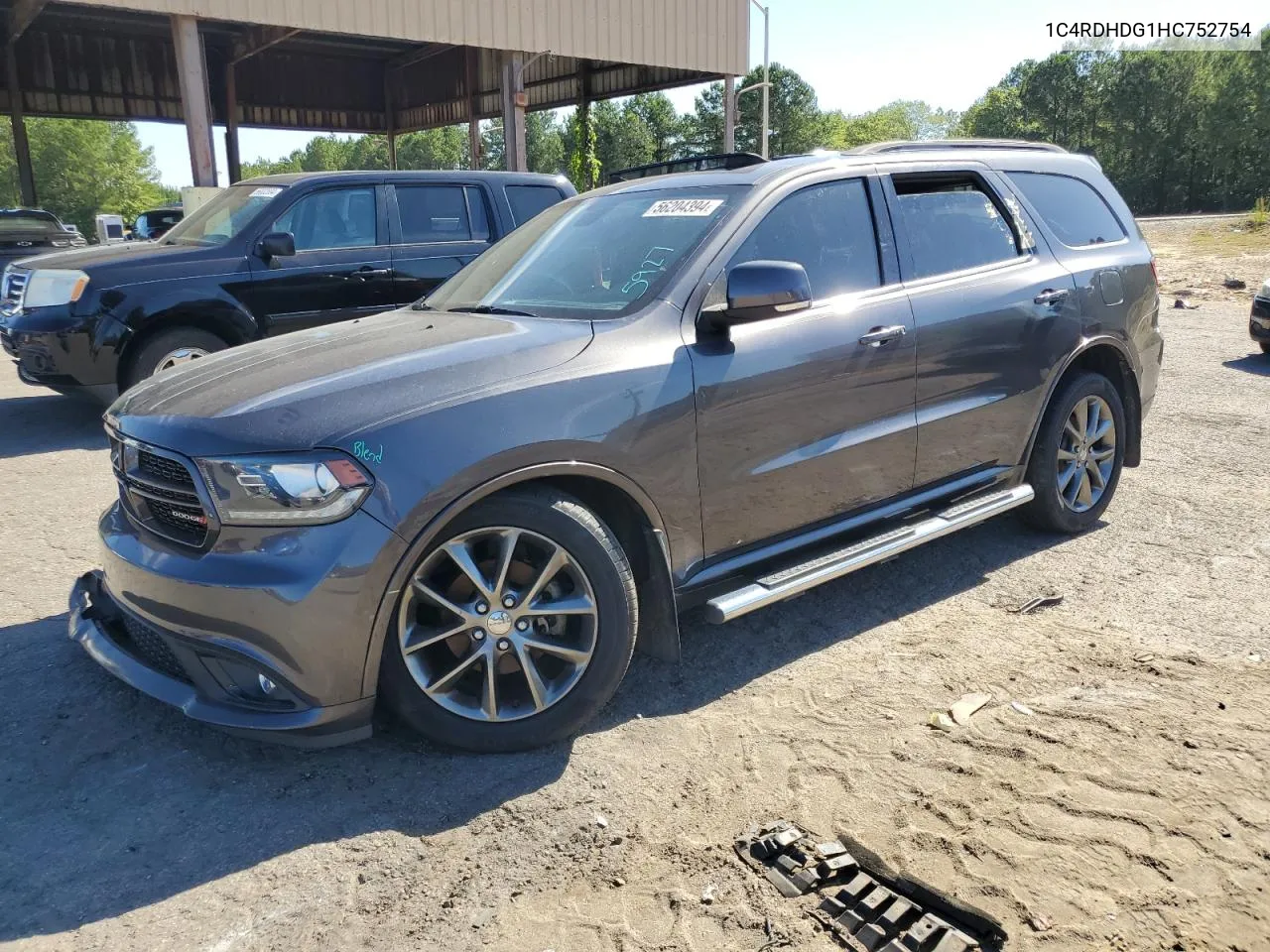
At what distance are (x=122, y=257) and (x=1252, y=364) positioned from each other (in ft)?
34.2

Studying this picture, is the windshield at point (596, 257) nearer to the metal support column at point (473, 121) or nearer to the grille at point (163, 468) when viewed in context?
the grille at point (163, 468)

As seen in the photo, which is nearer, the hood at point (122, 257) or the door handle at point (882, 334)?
the door handle at point (882, 334)

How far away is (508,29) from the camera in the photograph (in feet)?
54.6

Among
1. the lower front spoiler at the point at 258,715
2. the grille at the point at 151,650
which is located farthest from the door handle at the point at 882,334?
the grille at the point at 151,650

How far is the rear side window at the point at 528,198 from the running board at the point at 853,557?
5364mm

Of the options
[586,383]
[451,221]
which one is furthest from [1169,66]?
[586,383]

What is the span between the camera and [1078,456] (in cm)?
492

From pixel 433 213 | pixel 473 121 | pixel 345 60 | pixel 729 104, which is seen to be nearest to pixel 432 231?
pixel 433 213

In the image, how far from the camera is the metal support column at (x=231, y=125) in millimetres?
24406

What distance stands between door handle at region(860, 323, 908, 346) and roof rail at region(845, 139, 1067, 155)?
2.79ft

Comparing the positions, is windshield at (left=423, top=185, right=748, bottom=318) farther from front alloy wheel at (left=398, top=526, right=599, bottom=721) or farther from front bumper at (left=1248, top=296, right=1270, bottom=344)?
front bumper at (left=1248, top=296, right=1270, bottom=344)

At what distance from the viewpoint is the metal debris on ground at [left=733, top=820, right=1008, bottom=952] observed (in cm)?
224

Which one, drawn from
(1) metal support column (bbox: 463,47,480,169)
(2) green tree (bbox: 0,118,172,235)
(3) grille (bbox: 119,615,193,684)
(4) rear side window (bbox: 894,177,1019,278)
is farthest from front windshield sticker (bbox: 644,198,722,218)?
(2) green tree (bbox: 0,118,172,235)

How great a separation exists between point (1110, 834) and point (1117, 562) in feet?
7.71
